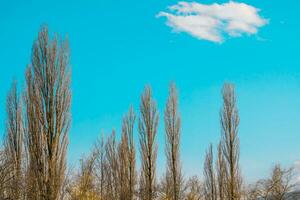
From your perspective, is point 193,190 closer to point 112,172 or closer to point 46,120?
point 112,172

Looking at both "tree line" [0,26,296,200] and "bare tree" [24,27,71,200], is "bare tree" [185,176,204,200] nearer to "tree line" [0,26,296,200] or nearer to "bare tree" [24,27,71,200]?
Result: "tree line" [0,26,296,200]

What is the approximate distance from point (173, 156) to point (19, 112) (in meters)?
8.34

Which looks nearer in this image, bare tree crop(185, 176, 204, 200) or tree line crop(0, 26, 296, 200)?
tree line crop(0, 26, 296, 200)

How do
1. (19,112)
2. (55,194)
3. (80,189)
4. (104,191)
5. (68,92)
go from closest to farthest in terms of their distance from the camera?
1. (55,194)
2. (68,92)
3. (80,189)
4. (19,112)
5. (104,191)

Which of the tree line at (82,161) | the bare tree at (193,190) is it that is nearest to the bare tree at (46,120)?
the tree line at (82,161)

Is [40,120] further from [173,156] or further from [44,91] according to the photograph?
[173,156]

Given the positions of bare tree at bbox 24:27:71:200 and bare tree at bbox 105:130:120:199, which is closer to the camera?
bare tree at bbox 24:27:71:200

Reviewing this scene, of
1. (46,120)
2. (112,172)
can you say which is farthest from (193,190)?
(46,120)

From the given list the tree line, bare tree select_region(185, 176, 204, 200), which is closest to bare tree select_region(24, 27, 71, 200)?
the tree line

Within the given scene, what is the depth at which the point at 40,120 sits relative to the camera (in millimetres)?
12859

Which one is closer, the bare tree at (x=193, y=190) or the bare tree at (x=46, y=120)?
the bare tree at (x=46, y=120)

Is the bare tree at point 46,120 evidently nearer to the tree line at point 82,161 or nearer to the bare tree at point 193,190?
the tree line at point 82,161

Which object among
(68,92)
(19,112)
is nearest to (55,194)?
(68,92)

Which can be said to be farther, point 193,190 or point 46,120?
point 193,190
